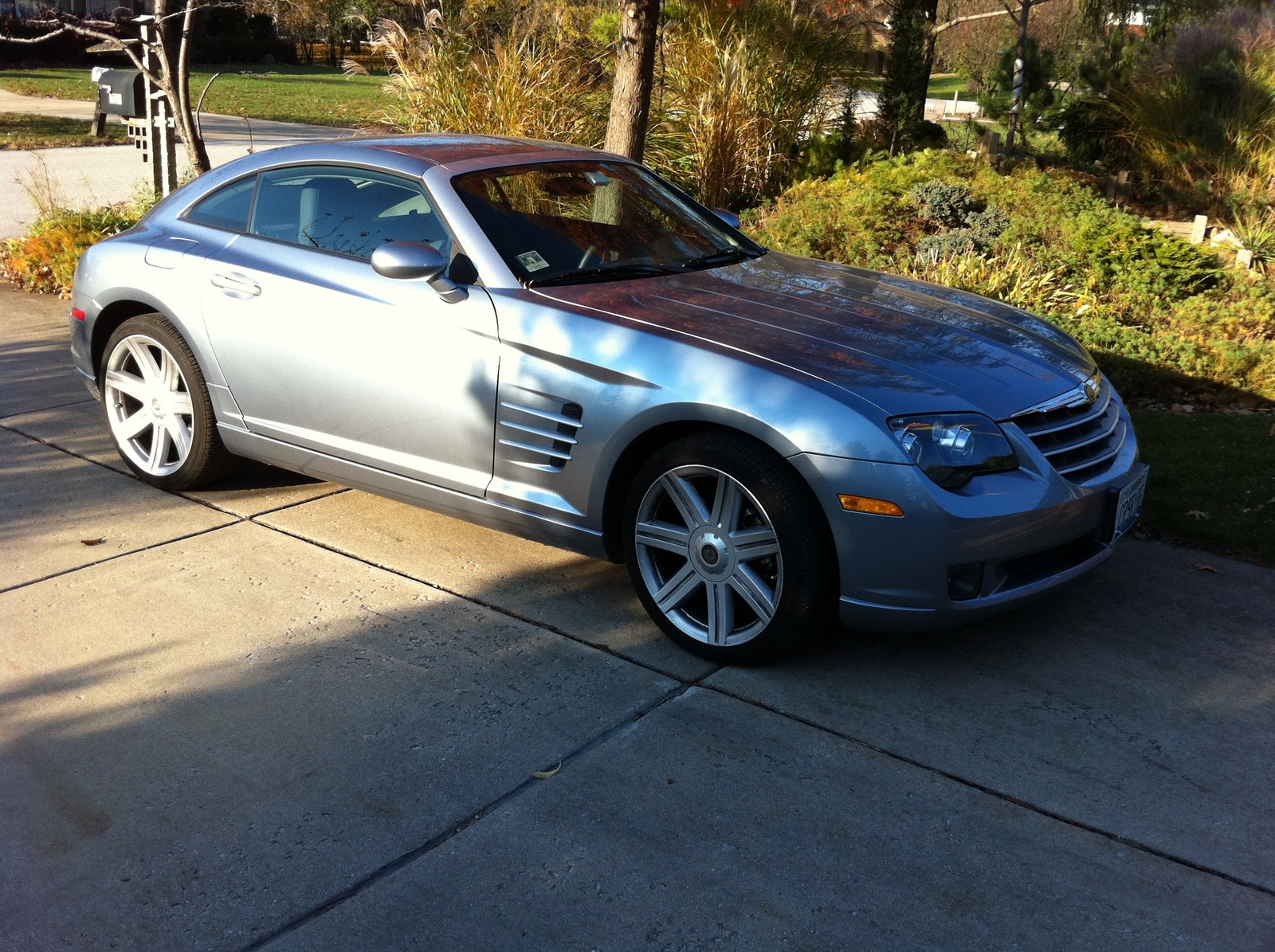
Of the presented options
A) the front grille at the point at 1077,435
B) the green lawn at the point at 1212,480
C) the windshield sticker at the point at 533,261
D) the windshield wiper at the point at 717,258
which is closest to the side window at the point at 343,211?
the windshield sticker at the point at 533,261

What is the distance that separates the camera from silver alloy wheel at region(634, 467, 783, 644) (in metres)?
3.86

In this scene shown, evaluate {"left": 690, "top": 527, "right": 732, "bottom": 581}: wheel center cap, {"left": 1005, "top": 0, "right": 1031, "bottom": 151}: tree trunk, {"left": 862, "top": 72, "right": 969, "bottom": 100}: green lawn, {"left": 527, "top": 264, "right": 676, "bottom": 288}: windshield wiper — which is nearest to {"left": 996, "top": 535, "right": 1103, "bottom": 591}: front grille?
{"left": 690, "top": 527, "right": 732, "bottom": 581}: wheel center cap

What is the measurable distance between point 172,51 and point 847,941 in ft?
31.0

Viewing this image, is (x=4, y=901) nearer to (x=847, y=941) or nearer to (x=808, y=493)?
(x=847, y=941)

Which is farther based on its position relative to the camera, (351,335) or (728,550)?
(351,335)

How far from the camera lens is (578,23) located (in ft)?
70.3

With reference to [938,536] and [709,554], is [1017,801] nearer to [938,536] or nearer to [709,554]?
[938,536]

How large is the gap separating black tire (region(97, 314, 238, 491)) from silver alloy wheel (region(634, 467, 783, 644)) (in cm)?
222

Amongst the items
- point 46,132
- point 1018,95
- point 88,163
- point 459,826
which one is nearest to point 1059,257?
point 459,826

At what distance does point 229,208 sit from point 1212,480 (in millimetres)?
4534

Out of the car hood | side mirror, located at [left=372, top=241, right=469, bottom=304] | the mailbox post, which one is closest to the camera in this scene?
the car hood

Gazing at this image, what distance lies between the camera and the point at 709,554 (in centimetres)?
395

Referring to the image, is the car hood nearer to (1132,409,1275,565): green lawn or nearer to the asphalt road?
(1132,409,1275,565): green lawn

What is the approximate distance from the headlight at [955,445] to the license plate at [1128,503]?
1.67 feet
